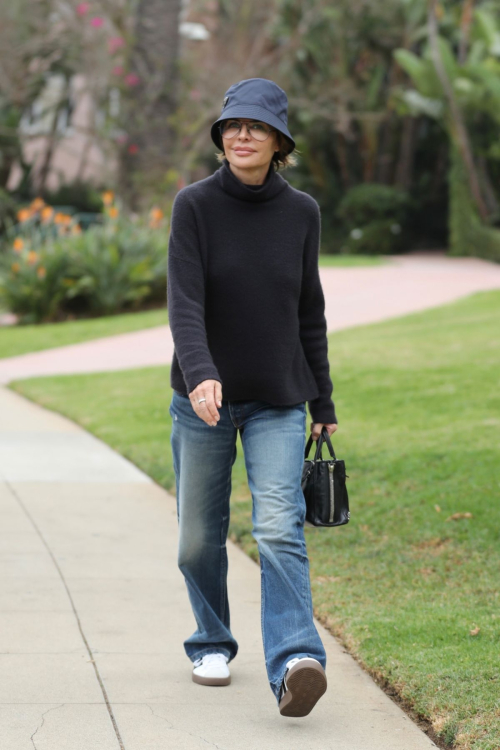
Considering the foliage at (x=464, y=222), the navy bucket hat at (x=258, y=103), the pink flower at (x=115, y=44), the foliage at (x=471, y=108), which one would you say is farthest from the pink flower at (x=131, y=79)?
the navy bucket hat at (x=258, y=103)

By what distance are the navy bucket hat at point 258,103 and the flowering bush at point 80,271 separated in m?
13.1

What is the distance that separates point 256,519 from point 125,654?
106 cm

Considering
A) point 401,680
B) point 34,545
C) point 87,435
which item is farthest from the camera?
point 87,435

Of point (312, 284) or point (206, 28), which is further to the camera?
point (206, 28)

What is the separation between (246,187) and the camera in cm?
353

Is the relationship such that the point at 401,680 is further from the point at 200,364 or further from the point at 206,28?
the point at 206,28

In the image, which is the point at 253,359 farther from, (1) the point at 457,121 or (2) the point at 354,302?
(1) the point at 457,121

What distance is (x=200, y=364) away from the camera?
3.33 metres

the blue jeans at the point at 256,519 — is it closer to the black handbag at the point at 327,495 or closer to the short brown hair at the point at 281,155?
the black handbag at the point at 327,495

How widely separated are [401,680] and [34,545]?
2429 millimetres

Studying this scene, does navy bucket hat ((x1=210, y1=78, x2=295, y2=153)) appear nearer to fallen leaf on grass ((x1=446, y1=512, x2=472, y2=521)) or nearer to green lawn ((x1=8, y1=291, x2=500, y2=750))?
green lawn ((x1=8, y1=291, x2=500, y2=750))

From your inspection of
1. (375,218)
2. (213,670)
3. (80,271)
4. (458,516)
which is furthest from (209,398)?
(375,218)

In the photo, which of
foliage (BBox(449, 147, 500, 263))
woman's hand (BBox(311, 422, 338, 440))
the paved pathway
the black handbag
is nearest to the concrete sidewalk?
the black handbag

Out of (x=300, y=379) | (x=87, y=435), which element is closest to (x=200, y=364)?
(x=300, y=379)
